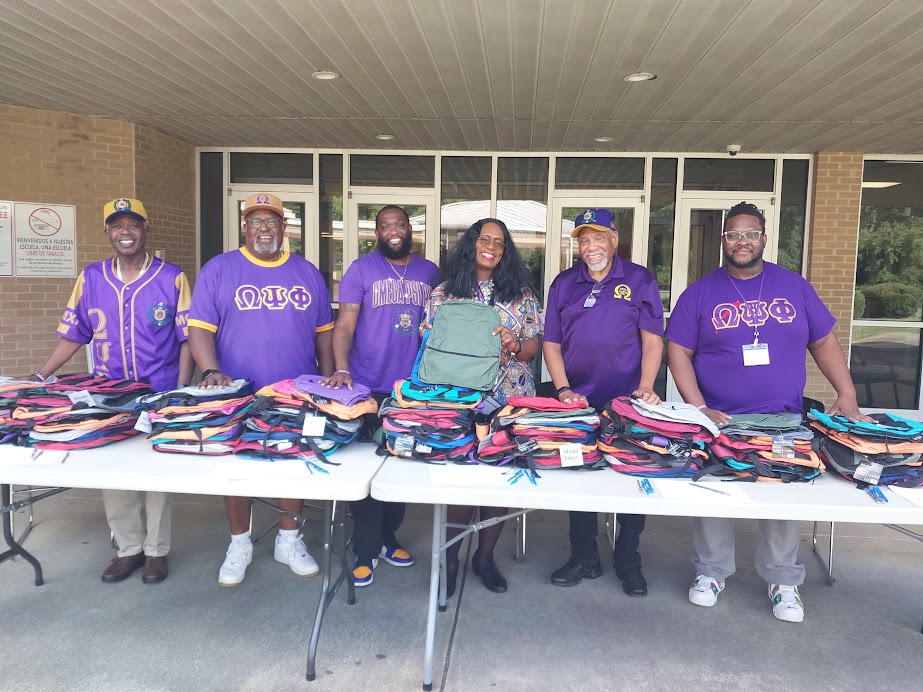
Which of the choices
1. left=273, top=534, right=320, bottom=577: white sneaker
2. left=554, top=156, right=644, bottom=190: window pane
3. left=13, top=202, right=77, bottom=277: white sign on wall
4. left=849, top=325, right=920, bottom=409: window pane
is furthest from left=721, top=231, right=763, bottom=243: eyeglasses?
left=13, top=202, right=77, bottom=277: white sign on wall

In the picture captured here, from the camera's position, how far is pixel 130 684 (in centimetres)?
231

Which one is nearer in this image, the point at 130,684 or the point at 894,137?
the point at 130,684

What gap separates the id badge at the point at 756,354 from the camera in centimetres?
274

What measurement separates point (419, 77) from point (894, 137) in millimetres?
4420

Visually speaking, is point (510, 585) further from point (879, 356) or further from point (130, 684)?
point (879, 356)

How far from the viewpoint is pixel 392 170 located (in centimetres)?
684

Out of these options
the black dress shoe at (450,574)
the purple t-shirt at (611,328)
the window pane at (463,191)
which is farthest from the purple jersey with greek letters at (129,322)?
the window pane at (463,191)

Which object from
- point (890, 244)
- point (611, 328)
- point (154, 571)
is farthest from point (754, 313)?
point (890, 244)

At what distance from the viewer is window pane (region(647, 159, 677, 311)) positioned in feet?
22.1

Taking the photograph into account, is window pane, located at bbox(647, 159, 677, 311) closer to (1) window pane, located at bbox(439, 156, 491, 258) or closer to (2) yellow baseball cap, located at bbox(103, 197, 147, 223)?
(1) window pane, located at bbox(439, 156, 491, 258)

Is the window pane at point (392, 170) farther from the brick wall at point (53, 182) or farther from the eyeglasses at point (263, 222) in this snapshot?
the eyeglasses at point (263, 222)

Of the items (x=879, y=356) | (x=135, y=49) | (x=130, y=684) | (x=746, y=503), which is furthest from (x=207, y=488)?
(x=879, y=356)

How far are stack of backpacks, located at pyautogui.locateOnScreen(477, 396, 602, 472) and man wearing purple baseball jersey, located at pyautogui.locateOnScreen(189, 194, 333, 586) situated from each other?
3.67 ft

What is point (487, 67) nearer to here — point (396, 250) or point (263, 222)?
point (396, 250)
